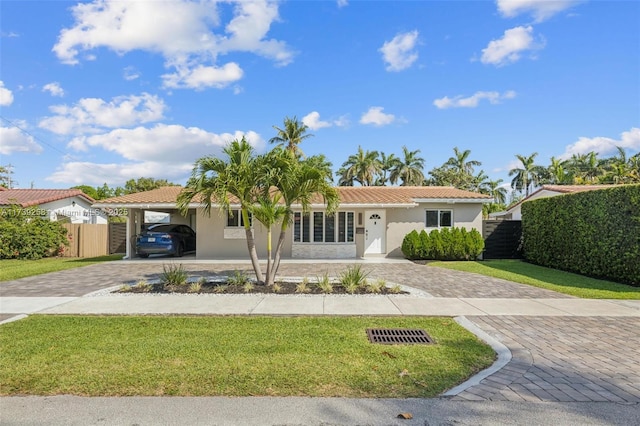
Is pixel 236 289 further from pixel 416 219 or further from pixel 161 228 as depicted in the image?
pixel 416 219

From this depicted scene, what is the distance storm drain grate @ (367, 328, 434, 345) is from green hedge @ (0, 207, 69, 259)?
18.0 meters

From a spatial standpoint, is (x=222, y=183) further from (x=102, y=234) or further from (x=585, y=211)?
(x=102, y=234)

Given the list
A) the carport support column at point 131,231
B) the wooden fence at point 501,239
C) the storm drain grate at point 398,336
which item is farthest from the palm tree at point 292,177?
the wooden fence at point 501,239

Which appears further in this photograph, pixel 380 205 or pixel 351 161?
pixel 351 161

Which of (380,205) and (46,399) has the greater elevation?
(380,205)

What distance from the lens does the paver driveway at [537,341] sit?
359 cm

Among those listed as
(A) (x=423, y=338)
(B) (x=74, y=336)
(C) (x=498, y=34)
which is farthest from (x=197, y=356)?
(C) (x=498, y=34)

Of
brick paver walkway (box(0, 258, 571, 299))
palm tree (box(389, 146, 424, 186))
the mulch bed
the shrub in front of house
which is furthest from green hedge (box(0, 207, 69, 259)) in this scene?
palm tree (box(389, 146, 424, 186))

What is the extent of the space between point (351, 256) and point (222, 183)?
9.42m

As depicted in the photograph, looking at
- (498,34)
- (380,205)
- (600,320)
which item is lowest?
(600,320)

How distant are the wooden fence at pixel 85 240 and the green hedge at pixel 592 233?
21568mm

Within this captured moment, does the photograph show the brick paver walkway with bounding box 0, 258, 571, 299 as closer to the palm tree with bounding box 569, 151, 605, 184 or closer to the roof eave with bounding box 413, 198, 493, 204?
the roof eave with bounding box 413, 198, 493, 204

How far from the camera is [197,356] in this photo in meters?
4.38

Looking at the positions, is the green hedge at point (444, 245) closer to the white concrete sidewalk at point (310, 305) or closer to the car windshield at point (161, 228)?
the white concrete sidewalk at point (310, 305)
